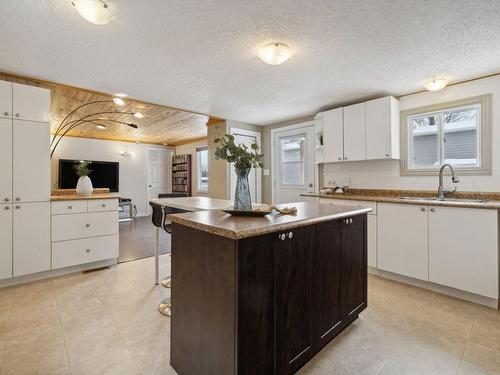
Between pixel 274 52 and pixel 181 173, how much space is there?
21.2 feet

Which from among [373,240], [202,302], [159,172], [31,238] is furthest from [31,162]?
[159,172]

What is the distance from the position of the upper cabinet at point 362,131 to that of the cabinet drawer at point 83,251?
127 inches

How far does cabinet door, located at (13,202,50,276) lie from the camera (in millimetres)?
2682

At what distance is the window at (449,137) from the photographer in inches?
110

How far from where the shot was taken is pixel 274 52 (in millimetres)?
2164

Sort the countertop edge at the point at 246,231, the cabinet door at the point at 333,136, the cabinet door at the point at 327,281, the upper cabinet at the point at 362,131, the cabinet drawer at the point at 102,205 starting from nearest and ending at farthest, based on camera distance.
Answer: the countertop edge at the point at 246,231 < the cabinet door at the point at 327,281 < the cabinet drawer at the point at 102,205 < the upper cabinet at the point at 362,131 < the cabinet door at the point at 333,136

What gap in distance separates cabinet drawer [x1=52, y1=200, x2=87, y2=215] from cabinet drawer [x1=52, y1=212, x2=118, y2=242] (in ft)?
0.15

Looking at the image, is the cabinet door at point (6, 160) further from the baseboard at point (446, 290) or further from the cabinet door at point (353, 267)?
the baseboard at point (446, 290)

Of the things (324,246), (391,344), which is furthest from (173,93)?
(391,344)

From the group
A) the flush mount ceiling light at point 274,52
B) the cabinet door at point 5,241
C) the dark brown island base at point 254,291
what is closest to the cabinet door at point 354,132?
the flush mount ceiling light at point 274,52

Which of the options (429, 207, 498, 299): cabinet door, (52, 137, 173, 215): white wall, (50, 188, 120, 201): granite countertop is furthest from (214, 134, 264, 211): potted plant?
(52, 137, 173, 215): white wall

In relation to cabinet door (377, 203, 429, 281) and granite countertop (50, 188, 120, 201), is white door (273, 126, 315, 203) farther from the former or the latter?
granite countertop (50, 188, 120, 201)

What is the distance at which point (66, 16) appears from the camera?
1.79 metres

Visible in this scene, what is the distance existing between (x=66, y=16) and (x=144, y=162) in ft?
21.1
